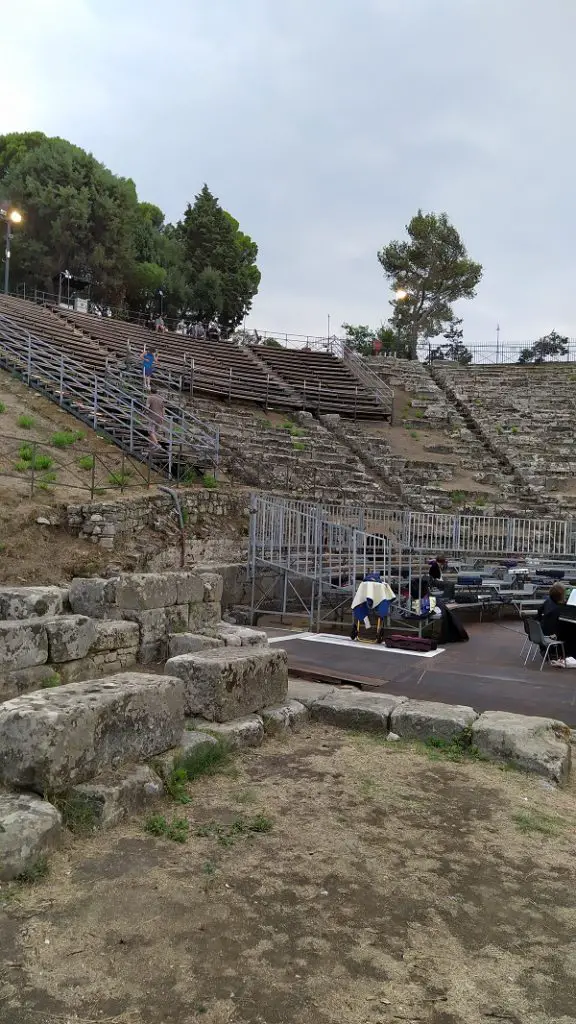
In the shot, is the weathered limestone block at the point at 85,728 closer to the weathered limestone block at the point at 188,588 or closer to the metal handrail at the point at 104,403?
the weathered limestone block at the point at 188,588

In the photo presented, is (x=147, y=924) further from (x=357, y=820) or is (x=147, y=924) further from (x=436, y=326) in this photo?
(x=436, y=326)

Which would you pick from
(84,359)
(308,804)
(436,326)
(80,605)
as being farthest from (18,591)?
(436,326)

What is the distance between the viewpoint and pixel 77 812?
407 centimetres

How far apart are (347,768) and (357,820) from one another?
3.24 feet

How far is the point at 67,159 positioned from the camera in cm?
4088

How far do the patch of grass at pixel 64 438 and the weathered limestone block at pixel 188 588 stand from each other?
9.09 m

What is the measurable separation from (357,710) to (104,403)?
15.2 m

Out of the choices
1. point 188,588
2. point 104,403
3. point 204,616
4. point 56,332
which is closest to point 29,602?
point 188,588

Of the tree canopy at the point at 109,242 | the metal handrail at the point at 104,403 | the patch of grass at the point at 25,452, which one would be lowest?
the patch of grass at the point at 25,452

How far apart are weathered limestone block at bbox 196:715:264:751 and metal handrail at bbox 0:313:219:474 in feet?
37.9

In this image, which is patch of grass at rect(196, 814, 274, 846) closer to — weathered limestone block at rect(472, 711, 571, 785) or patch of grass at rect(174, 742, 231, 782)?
patch of grass at rect(174, 742, 231, 782)

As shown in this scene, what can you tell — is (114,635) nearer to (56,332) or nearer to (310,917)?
(310,917)

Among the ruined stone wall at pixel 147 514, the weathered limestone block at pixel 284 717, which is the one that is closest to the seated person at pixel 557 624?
the weathered limestone block at pixel 284 717

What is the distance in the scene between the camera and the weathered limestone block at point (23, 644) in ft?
19.8
